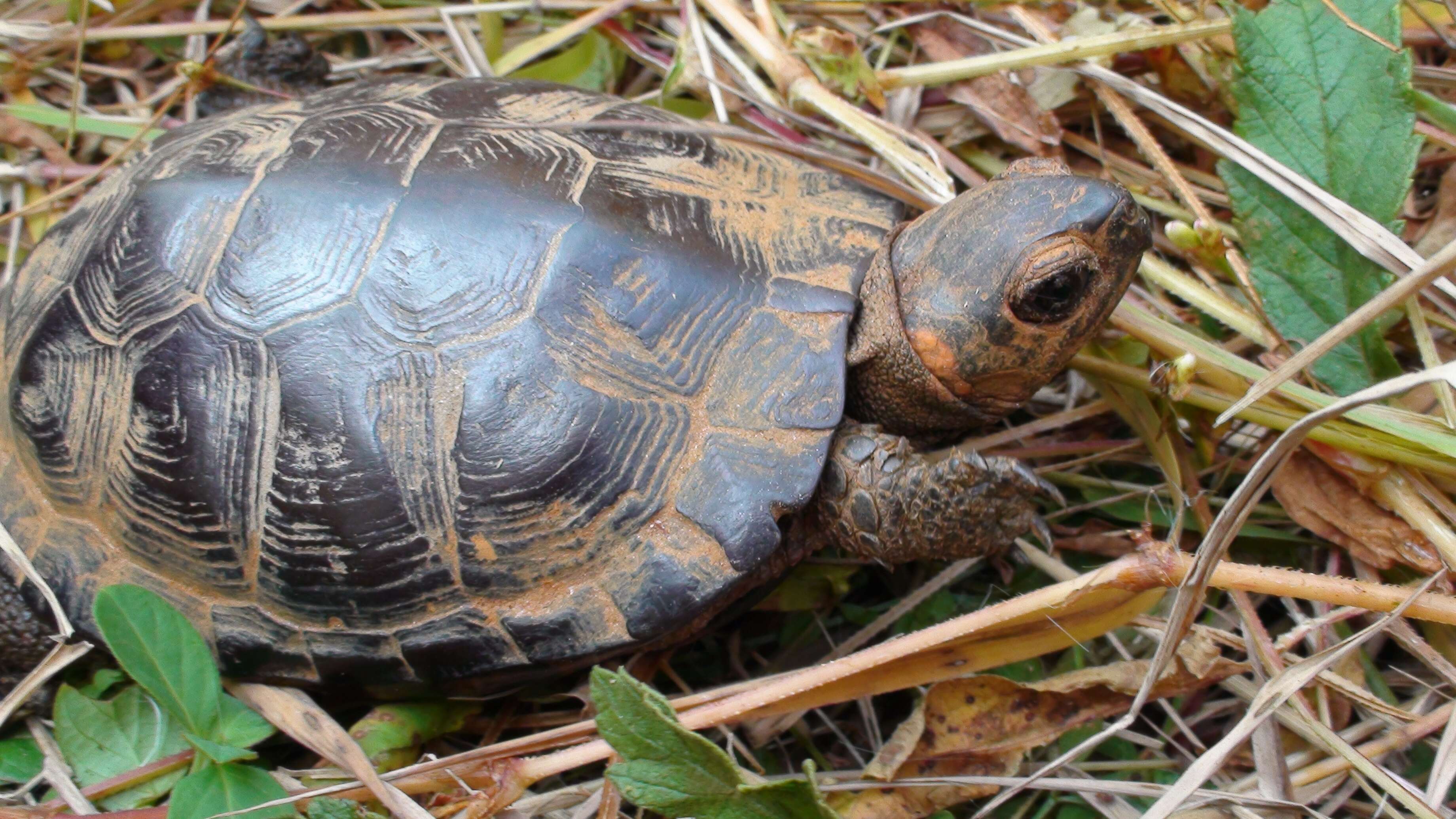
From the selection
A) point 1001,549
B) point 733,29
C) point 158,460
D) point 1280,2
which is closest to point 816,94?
point 733,29

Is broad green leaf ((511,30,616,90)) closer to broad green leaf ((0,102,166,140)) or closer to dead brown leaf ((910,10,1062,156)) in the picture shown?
dead brown leaf ((910,10,1062,156))

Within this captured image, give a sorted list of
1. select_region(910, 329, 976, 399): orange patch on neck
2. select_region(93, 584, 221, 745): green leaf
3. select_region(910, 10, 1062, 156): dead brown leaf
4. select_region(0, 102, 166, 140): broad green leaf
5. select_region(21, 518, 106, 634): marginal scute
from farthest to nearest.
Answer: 1. select_region(0, 102, 166, 140): broad green leaf
2. select_region(910, 10, 1062, 156): dead brown leaf
3. select_region(21, 518, 106, 634): marginal scute
4. select_region(910, 329, 976, 399): orange patch on neck
5. select_region(93, 584, 221, 745): green leaf

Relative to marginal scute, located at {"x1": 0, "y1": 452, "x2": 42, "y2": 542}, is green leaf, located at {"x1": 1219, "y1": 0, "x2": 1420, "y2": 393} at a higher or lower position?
higher

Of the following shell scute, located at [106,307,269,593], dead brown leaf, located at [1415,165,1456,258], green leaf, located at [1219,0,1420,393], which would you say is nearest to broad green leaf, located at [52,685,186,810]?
shell scute, located at [106,307,269,593]

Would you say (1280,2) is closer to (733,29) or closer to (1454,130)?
(1454,130)

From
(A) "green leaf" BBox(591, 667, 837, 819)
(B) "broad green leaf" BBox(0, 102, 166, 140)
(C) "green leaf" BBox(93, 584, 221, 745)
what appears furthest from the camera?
(B) "broad green leaf" BBox(0, 102, 166, 140)

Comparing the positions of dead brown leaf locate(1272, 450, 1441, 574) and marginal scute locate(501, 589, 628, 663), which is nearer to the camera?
marginal scute locate(501, 589, 628, 663)

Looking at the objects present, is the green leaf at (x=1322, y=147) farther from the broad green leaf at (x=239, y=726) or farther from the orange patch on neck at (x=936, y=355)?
the broad green leaf at (x=239, y=726)
